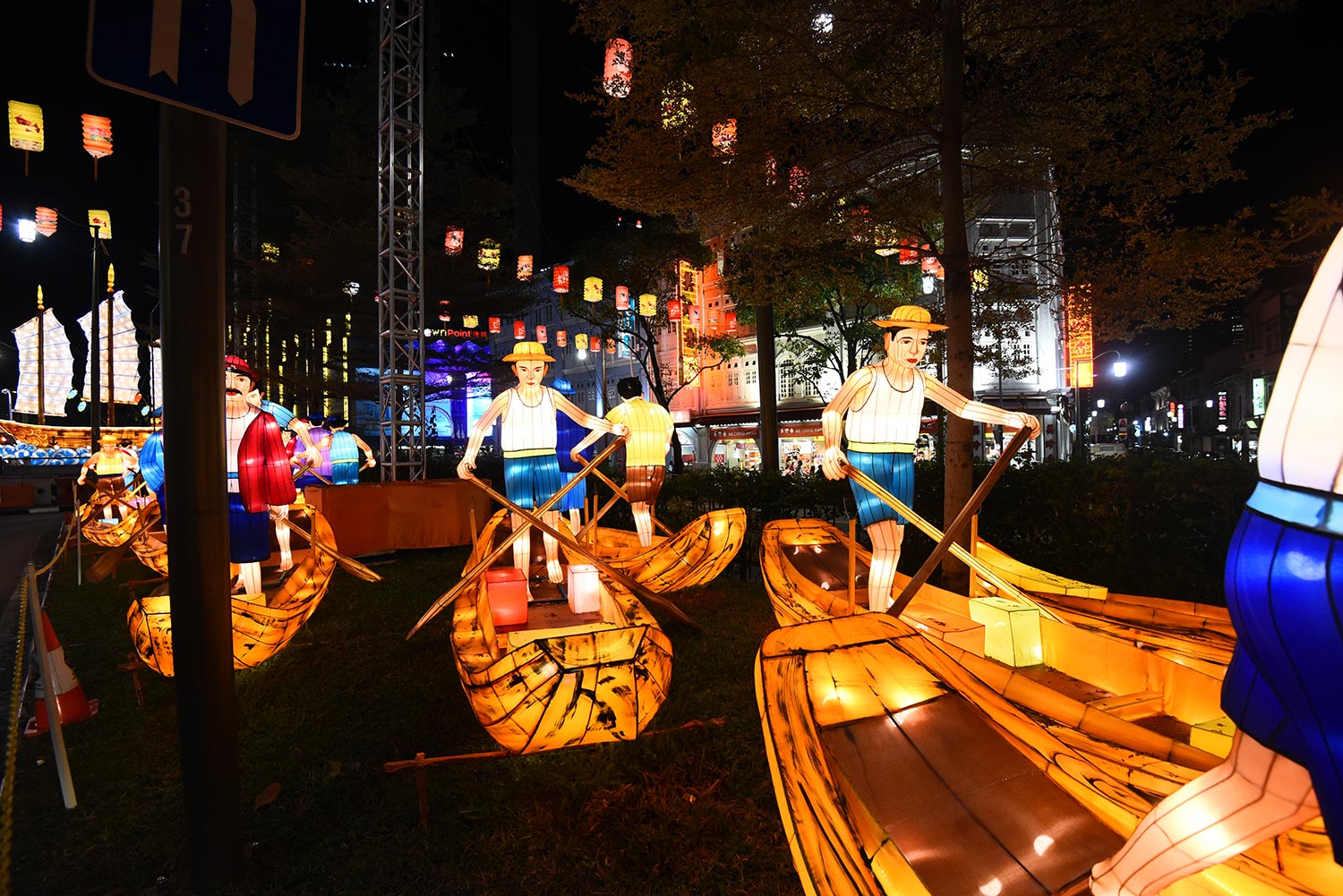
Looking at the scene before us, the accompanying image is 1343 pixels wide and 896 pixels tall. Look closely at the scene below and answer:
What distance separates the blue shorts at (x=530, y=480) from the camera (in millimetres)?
6512

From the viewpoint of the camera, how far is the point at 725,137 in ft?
23.2

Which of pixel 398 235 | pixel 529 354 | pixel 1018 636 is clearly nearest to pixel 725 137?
pixel 529 354

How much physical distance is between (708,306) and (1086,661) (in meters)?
19.0

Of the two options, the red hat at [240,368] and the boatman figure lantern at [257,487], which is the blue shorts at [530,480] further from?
the red hat at [240,368]

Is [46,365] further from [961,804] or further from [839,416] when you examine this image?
[961,804]

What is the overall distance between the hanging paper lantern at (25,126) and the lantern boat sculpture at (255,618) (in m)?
14.8

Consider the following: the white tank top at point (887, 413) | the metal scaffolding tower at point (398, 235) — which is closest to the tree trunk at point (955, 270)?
the white tank top at point (887, 413)

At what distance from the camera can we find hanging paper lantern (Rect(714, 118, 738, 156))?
6.97m

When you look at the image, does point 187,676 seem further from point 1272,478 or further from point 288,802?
point 1272,478

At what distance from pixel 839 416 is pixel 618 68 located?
22.7 feet

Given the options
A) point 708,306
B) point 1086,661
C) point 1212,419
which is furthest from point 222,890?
point 1212,419

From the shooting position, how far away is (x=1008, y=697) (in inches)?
115

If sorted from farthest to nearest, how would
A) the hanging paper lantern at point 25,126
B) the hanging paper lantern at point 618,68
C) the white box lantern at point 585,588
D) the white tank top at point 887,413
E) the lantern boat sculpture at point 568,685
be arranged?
1. the hanging paper lantern at point 25,126
2. the hanging paper lantern at point 618,68
3. the white box lantern at point 585,588
4. the white tank top at point 887,413
5. the lantern boat sculpture at point 568,685

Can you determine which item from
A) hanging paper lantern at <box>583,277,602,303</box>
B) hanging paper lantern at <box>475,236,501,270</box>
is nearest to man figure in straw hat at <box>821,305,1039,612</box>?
hanging paper lantern at <box>583,277,602,303</box>
